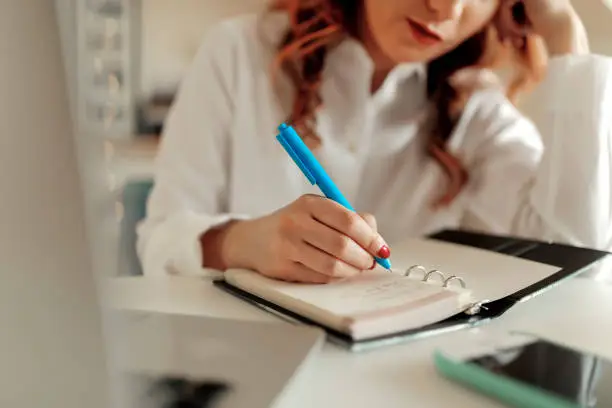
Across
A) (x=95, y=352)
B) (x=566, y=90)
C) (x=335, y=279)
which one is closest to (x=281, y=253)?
(x=335, y=279)

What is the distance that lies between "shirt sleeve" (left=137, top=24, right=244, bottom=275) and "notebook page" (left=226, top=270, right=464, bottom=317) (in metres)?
0.13

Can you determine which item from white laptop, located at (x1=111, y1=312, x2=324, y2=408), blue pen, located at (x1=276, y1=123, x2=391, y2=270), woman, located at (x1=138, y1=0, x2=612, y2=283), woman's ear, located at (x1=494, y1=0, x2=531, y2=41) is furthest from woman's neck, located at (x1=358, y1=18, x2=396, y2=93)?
white laptop, located at (x1=111, y1=312, x2=324, y2=408)

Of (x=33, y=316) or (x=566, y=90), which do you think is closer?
(x=33, y=316)

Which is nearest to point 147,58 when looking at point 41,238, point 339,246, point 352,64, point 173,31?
point 173,31

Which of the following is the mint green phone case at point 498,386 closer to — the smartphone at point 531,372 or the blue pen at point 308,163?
the smartphone at point 531,372

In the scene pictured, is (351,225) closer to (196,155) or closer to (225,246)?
(225,246)

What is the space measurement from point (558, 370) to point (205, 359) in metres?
0.13

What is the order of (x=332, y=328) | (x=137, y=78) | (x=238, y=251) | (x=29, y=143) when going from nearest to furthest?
(x=29, y=143)
(x=332, y=328)
(x=238, y=251)
(x=137, y=78)

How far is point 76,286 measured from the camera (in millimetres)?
141

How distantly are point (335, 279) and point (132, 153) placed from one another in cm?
17

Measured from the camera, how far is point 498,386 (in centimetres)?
21

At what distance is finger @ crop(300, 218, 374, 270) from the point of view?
32 cm

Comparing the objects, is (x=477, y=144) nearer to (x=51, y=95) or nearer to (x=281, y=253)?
(x=281, y=253)

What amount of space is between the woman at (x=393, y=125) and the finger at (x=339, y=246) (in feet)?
0.37
